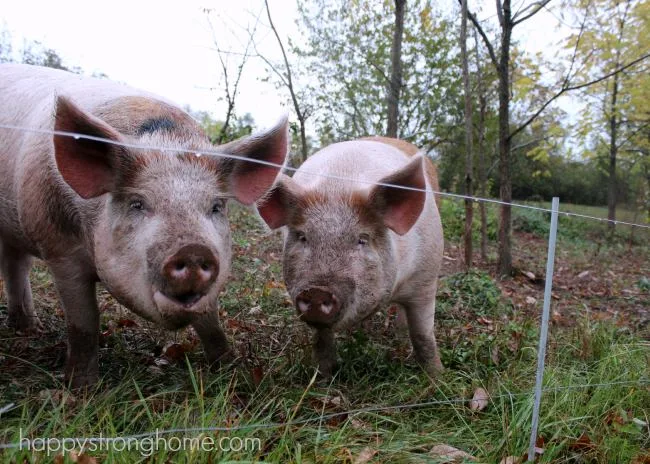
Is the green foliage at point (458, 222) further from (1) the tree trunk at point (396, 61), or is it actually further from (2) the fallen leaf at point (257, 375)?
(2) the fallen leaf at point (257, 375)

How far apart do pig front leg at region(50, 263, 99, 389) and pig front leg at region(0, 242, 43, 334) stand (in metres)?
1.19

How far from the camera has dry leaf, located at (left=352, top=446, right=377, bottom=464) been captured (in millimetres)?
2259

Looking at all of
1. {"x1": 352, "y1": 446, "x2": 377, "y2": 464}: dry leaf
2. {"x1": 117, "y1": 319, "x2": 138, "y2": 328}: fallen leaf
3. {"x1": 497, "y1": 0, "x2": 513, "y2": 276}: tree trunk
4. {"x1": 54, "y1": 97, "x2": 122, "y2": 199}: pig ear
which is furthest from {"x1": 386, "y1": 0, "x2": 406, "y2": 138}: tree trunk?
{"x1": 352, "y1": 446, "x2": 377, "y2": 464}: dry leaf

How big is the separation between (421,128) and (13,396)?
15398 mm

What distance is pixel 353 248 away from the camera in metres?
3.03

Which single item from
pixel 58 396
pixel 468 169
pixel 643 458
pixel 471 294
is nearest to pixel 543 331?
pixel 643 458

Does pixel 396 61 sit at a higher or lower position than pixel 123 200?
higher

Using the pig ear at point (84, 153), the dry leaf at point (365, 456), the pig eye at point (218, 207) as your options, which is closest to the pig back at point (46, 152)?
the pig ear at point (84, 153)

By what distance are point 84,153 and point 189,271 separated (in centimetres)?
87

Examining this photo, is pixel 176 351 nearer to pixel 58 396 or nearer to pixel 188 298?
pixel 58 396


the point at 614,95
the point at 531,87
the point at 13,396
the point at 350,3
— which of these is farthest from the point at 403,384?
the point at 350,3

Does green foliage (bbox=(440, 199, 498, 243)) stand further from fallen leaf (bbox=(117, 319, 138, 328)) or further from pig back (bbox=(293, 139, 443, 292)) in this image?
fallen leaf (bbox=(117, 319, 138, 328))

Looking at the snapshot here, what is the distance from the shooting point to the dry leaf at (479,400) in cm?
297

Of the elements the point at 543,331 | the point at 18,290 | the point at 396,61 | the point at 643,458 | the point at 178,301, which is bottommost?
the point at 643,458
